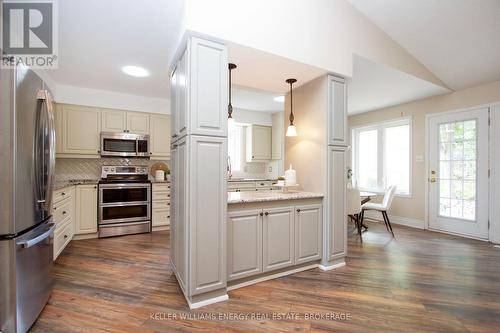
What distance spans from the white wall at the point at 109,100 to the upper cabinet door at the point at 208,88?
2.89 metres

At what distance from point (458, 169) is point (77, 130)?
250 inches

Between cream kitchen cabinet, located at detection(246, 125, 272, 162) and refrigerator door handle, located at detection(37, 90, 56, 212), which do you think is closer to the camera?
refrigerator door handle, located at detection(37, 90, 56, 212)

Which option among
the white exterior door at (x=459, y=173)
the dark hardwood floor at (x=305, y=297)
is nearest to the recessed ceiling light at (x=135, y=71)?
the dark hardwood floor at (x=305, y=297)

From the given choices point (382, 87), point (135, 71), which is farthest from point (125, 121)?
point (382, 87)

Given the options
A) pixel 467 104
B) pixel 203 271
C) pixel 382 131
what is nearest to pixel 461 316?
pixel 203 271

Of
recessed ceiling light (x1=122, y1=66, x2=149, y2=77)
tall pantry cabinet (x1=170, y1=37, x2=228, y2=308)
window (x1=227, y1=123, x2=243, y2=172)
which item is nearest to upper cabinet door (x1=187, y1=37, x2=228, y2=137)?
tall pantry cabinet (x1=170, y1=37, x2=228, y2=308)

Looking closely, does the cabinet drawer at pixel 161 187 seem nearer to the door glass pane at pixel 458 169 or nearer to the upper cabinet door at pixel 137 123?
the upper cabinet door at pixel 137 123

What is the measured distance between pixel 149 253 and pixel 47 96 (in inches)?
85.7

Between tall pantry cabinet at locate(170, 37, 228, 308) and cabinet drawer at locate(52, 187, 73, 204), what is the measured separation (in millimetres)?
1889

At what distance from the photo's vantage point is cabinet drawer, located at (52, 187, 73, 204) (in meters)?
2.85

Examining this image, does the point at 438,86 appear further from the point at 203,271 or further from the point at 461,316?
the point at 203,271

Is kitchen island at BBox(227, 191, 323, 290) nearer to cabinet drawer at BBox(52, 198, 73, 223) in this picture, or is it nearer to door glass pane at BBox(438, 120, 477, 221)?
cabinet drawer at BBox(52, 198, 73, 223)

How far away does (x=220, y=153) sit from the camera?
6.64 feet

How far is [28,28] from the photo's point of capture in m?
2.30
